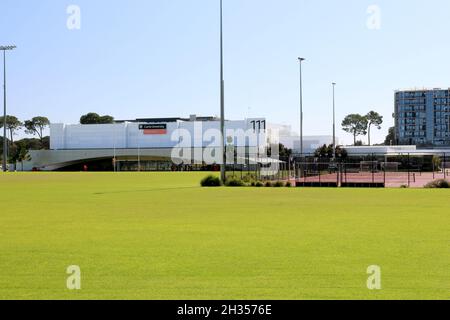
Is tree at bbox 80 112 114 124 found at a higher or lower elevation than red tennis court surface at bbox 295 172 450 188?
higher

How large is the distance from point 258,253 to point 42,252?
4.19m

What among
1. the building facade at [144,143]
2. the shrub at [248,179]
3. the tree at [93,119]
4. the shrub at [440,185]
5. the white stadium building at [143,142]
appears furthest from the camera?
the tree at [93,119]

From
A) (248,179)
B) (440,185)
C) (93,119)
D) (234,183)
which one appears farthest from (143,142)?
(440,185)

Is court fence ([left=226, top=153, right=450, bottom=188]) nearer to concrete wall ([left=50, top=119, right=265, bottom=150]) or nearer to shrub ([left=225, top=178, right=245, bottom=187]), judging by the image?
shrub ([left=225, top=178, right=245, bottom=187])

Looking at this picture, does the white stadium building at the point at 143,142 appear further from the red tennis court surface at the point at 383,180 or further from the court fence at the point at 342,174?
the red tennis court surface at the point at 383,180

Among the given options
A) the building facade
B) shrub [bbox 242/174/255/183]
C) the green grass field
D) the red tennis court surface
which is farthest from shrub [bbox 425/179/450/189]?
the building facade

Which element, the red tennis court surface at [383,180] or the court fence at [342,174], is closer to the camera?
the red tennis court surface at [383,180]

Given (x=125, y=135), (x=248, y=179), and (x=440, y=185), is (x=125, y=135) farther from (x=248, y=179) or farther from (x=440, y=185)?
(x=440, y=185)

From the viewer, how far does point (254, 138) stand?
376 feet

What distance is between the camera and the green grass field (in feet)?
28.0

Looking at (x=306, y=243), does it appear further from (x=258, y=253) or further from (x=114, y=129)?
(x=114, y=129)

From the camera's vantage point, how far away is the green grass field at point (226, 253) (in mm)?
8531

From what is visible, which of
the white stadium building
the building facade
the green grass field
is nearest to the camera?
the green grass field

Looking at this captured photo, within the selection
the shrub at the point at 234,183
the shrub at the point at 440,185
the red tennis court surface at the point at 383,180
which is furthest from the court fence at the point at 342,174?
the shrub at the point at 440,185
